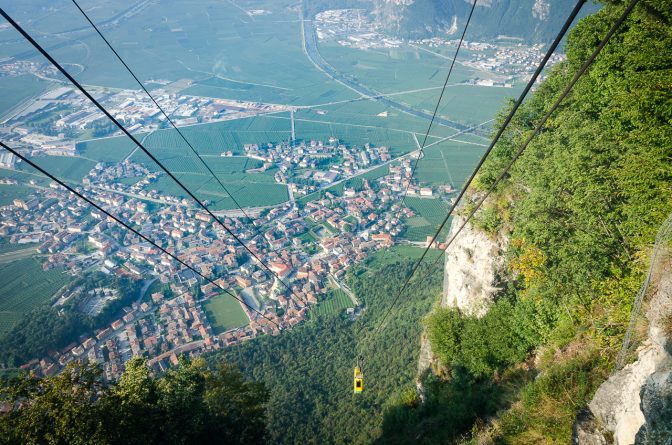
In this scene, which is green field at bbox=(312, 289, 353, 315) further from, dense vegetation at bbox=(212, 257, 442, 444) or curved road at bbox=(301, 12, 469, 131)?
curved road at bbox=(301, 12, 469, 131)

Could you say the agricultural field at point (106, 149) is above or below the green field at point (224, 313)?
below

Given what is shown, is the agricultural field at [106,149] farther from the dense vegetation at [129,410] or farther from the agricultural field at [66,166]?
the dense vegetation at [129,410]

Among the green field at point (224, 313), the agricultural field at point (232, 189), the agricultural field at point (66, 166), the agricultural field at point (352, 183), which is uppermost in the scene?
the agricultural field at point (352, 183)

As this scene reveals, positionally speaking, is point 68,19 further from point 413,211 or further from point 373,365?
point 373,365

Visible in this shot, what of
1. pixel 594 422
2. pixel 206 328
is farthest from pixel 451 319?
pixel 206 328

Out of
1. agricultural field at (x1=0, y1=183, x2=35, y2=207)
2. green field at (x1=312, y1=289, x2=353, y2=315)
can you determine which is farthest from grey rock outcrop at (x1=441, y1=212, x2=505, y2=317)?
agricultural field at (x1=0, y1=183, x2=35, y2=207)

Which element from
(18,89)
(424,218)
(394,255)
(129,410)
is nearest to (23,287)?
(394,255)

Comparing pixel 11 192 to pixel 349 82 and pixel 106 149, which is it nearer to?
pixel 106 149

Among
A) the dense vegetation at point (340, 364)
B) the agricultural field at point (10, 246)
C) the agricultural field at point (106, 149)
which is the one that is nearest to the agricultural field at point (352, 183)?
the dense vegetation at point (340, 364)
